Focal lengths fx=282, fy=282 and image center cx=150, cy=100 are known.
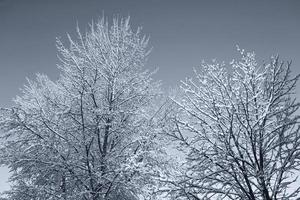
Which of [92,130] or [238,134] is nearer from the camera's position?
[238,134]

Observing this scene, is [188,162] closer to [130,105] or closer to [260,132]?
[260,132]

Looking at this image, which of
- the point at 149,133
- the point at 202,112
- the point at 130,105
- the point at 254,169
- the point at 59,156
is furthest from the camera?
the point at 130,105

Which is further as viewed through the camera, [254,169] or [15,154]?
[15,154]

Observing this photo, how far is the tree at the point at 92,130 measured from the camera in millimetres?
6109

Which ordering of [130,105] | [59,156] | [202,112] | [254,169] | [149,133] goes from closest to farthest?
[254,169] < [202,112] < [59,156] < [149,133] < [130,105]

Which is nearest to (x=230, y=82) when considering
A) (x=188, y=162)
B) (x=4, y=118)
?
(x=188, y=162)

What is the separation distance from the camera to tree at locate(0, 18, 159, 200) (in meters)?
6.11

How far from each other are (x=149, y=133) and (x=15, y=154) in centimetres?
314

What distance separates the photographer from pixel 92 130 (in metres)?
6.69

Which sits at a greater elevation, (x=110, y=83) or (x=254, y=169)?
(x=110, y=83)

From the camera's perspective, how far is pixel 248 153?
4156 millimetres

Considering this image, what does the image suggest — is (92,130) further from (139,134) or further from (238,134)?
(238,134)

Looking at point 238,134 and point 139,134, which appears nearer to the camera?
point 238,134

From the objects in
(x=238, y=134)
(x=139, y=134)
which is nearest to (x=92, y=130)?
(x=139, y=134)
